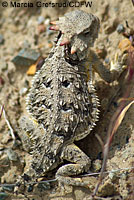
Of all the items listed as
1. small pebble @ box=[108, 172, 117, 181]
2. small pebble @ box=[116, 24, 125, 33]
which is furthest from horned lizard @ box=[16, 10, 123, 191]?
small pebble @ box=[116, 24, 125, 33]

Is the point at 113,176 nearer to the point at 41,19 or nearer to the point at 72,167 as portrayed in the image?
the point at 72,167

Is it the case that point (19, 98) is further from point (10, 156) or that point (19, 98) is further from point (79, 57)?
point (79, 57)

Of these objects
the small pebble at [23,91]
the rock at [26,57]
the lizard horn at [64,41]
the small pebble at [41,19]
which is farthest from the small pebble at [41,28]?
the lizard horn at [64,41]

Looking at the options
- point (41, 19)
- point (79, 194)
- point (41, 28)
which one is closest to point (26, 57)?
point (41, 28)

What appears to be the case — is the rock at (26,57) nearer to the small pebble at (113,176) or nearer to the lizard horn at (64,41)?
the lizard horn at (64,41)

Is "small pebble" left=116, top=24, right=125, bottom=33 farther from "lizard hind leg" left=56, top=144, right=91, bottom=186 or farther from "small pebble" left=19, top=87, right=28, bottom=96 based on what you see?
"lizard hind leg" left=56, top=144, right=91, bottom=186

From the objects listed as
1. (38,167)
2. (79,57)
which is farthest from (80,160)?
(79,57)
